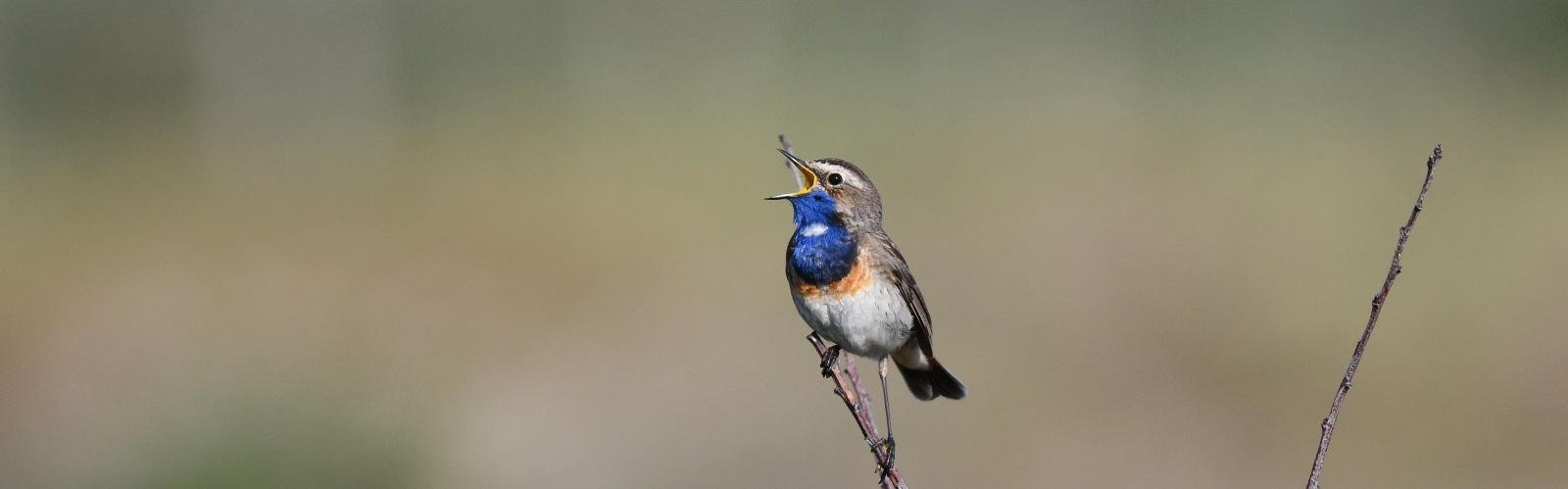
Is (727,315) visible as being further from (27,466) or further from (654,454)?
(27,466)

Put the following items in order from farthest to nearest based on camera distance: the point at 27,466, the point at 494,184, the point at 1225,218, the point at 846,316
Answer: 1. the point at 494,184
2. the point at 1225,218
3. the point at 27,466
4. the point at 846,316

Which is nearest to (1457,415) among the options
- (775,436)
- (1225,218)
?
(1225,218)

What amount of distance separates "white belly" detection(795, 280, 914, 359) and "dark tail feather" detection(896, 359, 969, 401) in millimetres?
568

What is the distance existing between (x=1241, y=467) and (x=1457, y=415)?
1.63 meters

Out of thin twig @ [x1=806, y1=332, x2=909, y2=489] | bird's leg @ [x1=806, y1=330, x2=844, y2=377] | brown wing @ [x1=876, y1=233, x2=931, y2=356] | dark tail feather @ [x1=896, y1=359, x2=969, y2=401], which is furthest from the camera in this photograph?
dark tail feather @ [x1=896, y1=359, x2=969, y2=401]

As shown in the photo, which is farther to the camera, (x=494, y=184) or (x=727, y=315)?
(x=494, y=184)

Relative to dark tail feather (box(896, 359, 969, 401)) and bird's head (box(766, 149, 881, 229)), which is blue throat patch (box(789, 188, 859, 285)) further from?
dark tail feather (box(896, 359, 969, 401))

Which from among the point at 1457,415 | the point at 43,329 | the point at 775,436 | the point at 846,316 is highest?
the point at 846,316

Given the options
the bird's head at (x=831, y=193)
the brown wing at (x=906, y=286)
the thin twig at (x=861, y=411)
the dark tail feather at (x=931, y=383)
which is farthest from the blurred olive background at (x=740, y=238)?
the thin twig at (x=861, y=411)

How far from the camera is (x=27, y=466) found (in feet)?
26.7

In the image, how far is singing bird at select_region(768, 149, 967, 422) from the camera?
443 cm

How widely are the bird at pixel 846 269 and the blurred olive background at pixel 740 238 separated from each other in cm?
349

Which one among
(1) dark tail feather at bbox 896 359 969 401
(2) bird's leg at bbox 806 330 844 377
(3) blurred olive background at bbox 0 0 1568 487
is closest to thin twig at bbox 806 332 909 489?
(2) bird's leg at bbox 806 330 844 377

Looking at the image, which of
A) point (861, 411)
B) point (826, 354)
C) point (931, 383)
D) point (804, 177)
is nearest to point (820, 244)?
point (804, 177)
